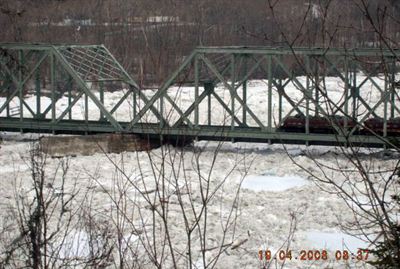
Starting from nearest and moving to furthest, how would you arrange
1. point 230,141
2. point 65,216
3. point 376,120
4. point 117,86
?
point 65,216 → point 376,120 → point 230,141 → point 117,86

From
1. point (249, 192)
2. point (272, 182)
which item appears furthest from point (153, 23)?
point (249, 192)

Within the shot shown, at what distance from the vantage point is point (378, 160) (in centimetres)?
2027

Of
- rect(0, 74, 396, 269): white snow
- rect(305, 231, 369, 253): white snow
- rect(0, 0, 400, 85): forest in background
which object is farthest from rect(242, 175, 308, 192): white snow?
rect(0, 0, 400, 85): forest in background

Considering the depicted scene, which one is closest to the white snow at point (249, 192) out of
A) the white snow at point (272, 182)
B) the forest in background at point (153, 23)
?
the white snow at point (272, 182)

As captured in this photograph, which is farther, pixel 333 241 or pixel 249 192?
pixel 249 192

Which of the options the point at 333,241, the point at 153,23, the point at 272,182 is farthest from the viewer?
the point at 153,23

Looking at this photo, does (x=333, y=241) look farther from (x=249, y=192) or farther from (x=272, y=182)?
Answer: (x=272, y=182)

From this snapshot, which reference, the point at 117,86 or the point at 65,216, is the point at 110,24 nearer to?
the point at 117,86

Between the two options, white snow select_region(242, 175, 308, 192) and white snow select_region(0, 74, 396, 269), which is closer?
white snow select_region(0, 74, 396, 269)

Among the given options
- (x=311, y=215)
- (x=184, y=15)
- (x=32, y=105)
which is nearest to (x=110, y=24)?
(x=184, y=15)

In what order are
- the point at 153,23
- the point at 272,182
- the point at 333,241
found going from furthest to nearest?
the point at 153,23, the point at 272,182, the point at 333,241

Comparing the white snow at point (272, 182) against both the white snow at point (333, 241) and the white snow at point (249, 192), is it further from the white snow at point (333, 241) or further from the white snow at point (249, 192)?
the white snow at point (333, 241)

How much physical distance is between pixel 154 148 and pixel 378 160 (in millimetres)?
6024

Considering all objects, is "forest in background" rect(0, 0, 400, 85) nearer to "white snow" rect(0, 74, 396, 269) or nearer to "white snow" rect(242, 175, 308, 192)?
"white snow" rect(0, 74, 396, 269)
